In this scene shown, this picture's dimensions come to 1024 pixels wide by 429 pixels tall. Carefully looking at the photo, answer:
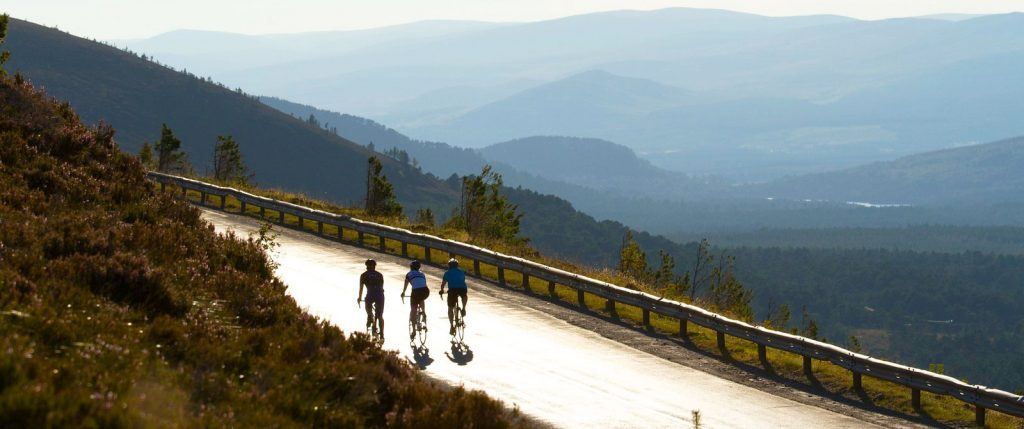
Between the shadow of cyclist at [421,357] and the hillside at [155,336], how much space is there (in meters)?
3.35

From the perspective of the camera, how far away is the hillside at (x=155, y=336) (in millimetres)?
9414

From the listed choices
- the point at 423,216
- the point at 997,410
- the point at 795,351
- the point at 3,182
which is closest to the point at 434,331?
the point at 795,351

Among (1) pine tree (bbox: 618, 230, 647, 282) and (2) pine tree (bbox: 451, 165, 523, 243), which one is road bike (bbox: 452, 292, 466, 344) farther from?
(2) pine tree (bbox: 451, 165, 523, 243)

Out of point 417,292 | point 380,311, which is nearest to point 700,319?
point 417,292

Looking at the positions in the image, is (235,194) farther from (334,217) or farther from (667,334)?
(667,334)

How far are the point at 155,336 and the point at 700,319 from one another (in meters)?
14.1

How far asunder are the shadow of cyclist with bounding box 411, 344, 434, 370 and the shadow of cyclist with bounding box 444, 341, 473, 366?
0.39 metres

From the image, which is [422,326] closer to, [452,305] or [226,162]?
[452,305]

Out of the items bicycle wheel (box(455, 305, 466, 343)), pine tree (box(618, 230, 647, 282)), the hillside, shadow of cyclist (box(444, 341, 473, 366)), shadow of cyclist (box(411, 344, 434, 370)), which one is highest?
the hillside

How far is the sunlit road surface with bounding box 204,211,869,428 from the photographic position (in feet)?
55.1

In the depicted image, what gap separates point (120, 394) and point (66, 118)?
13.6 meters

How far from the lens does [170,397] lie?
9.87 m

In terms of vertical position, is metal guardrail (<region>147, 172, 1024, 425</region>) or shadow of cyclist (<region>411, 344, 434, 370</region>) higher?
metal guardrail (<region>147, 172, 1024, 425</region>)

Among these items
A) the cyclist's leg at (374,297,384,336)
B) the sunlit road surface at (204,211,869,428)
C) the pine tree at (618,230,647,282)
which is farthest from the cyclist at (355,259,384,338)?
the pine tree at (618,230,647,282)
